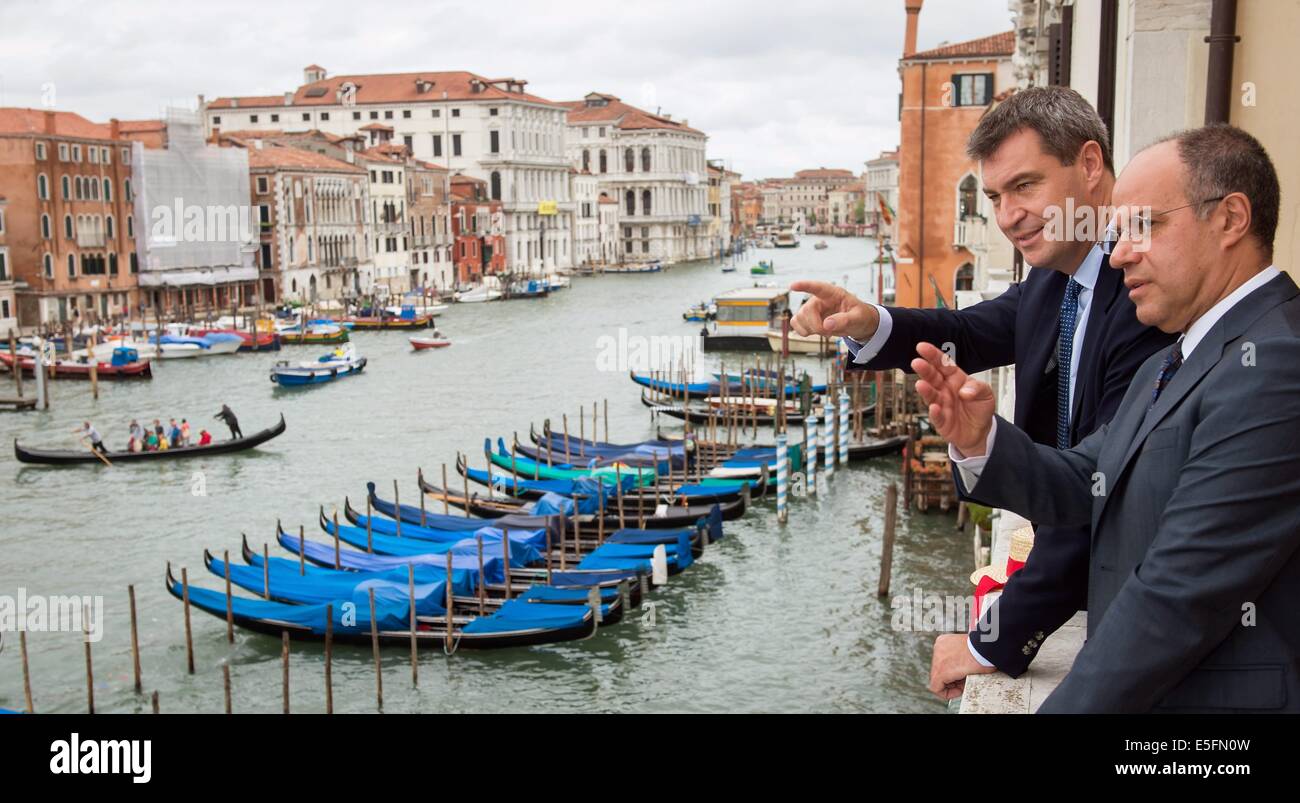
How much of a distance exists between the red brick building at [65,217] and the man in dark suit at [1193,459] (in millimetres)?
26945

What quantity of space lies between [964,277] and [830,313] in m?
17.1

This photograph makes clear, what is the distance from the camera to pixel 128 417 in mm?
18375

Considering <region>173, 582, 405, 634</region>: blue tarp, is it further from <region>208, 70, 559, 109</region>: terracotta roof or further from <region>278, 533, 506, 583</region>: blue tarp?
<region>208, 70, 559, 109</region>: terracotta roof

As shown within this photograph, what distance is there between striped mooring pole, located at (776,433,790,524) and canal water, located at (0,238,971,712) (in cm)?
12

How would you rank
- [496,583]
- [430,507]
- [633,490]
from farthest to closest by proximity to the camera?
[430,507] < [633,490] < [496,583]

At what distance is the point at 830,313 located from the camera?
5.39ft

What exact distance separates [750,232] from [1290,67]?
91.0m

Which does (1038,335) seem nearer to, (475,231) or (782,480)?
(782,480)

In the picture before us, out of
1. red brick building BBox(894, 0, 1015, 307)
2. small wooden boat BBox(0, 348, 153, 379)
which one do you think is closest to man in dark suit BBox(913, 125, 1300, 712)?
red brick building BBox(894, 0, 1015, 307)

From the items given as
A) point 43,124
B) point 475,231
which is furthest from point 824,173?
point 43,124

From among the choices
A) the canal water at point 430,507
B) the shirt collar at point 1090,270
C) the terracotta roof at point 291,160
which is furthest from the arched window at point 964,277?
the terracotta roof at point 291,160

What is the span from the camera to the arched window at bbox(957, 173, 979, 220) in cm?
1672

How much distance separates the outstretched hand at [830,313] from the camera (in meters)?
1.61
